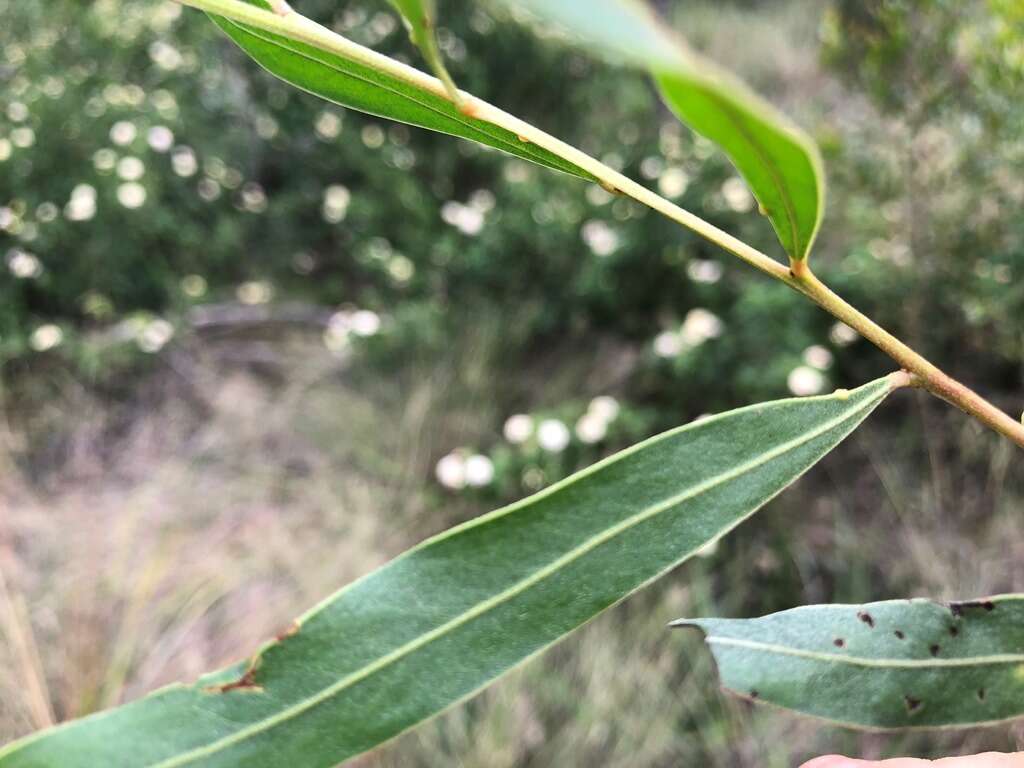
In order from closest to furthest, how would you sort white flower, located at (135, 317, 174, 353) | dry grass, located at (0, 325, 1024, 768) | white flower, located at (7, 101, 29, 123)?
dry grass, located at (0, 325, 1024, 768) < white flower, located at (135, 317, 174, 353) < white flower, located at (7, 101, 29, 123)

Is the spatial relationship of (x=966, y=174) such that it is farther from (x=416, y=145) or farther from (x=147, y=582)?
(x=147, y=582)

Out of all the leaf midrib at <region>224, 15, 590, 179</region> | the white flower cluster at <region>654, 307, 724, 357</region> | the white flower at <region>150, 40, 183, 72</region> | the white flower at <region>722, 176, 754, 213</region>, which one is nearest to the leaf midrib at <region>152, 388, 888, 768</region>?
the leaf midrib at <region>224, 15, 590, 179</region>

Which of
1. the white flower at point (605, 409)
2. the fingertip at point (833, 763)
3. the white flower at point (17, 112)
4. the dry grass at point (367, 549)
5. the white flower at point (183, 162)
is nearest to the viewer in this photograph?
the fingertip at point (833, 763)

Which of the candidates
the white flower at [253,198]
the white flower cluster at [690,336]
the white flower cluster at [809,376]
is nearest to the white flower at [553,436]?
the white flower cluster at [690,336]

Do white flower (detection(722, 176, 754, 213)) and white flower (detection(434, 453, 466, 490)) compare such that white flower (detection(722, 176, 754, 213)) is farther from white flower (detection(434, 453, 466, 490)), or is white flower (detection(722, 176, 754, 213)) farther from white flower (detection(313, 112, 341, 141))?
white flower (detection(313, 112, 341, 141))

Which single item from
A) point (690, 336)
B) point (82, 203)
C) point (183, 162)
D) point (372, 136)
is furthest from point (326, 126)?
point (690, 336)

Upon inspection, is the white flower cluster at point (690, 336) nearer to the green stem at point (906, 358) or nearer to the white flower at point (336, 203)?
the white flower at point (336, 203)

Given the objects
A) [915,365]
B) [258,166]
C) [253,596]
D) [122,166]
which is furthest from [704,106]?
[258,166]
